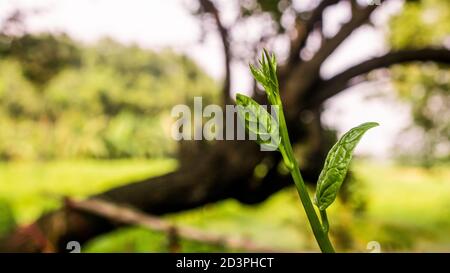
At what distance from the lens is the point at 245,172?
2012 millimetres

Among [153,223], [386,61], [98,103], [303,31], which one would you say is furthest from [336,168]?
[98,103]

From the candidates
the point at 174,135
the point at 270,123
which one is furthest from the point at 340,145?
the point at 174,135

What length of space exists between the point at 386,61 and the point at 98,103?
88.9 inches

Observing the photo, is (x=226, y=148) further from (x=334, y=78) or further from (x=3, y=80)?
(x=3, y=80)

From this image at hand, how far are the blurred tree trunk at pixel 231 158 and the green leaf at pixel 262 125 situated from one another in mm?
1619

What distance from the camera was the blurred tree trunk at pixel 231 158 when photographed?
1701 mm

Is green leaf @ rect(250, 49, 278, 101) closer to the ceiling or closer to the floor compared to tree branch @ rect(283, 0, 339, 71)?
closer to the floor

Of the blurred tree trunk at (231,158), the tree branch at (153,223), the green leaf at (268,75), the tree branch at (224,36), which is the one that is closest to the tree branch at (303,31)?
the blurred tree trunk at (231,158)

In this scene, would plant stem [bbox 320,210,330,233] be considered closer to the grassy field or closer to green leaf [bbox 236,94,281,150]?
green leaf [bbox 236,94,281,150]

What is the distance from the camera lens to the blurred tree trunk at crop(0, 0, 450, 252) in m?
1.70

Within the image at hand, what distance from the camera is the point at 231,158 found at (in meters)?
1.96

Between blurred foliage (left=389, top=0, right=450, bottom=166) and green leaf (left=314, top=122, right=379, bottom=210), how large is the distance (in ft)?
7.52

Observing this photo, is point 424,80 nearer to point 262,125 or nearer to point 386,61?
point 386,61

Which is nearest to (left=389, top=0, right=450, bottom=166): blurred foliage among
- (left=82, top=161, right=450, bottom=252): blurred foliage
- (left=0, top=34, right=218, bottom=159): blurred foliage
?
(left=82, top=161, right=450, bottom=252): blurred foliage
